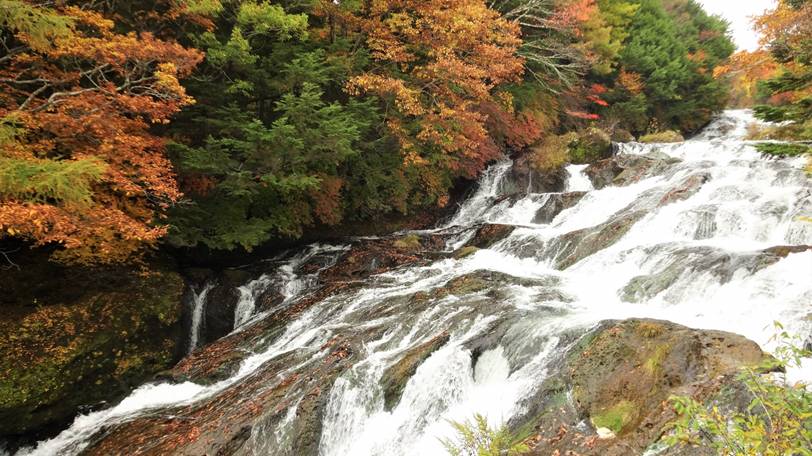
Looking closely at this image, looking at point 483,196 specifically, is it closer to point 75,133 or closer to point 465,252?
point 465,252

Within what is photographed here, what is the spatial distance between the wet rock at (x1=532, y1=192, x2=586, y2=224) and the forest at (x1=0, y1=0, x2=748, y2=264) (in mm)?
3311

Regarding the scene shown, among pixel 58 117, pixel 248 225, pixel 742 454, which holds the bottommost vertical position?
pixel 742 454

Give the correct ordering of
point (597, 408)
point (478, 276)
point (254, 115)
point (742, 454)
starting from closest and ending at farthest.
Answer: point (742, 454) → point (597, 408) → point (478, 276) → point (254, 115)

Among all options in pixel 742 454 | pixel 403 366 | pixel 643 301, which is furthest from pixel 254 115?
pixel 742 454

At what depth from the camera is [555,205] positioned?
13.9m

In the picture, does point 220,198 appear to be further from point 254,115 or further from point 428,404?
point 428,404

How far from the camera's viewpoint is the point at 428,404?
213 inches

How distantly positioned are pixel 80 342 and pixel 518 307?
746cm

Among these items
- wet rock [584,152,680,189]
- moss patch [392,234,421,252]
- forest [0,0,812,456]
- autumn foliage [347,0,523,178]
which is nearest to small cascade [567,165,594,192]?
wet rock [584,152,680,189]

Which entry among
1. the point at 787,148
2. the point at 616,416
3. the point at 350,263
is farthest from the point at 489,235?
the point at 616,416

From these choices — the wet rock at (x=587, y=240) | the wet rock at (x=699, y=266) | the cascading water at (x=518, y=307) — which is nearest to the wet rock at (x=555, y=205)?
the cascading water at (x=518, y=307)

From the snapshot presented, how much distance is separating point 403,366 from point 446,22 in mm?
10137

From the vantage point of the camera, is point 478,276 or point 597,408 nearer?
point 597,408

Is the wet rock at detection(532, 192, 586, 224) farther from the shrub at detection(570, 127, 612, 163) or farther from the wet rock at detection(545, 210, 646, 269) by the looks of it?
the shrub at detection(570, 127, 612, 163)
